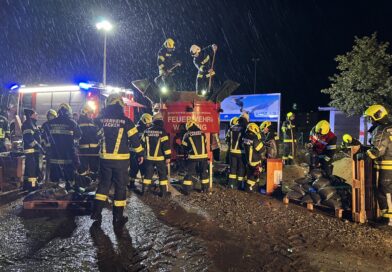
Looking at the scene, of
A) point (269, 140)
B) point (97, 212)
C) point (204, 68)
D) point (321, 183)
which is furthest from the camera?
point (269, 140)

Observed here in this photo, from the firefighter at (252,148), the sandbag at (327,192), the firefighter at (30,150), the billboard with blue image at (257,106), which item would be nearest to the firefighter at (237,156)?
the firefighter at (252,148)

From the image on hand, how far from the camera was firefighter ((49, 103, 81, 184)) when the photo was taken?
747cm

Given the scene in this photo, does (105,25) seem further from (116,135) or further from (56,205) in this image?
(116,135)

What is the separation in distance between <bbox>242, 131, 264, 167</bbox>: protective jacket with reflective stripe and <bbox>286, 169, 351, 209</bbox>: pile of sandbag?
4.10 ft

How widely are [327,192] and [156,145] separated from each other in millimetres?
3553

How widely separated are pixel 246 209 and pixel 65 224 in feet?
10.6

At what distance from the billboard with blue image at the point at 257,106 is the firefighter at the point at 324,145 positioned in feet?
58.6

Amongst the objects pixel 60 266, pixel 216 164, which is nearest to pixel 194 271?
pixel 60 266

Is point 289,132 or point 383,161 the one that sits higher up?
point 289,132

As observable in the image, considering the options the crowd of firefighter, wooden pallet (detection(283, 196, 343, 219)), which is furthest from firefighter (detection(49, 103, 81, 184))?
wooden pallet (detection(283, 196, 343, 219))

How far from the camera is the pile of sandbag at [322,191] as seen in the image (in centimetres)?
632

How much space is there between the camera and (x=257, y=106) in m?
28.3

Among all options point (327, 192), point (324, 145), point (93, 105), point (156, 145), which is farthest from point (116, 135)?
point (93, 105)

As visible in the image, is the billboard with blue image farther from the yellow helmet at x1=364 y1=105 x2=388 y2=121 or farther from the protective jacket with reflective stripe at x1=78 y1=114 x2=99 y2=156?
the yellow helmet at x1=364 y1=105 x2=388 y2=121
